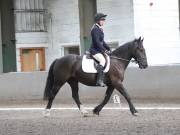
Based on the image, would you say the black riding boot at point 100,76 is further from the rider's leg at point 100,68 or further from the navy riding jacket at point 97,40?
the navy riding jacket at point 97,40

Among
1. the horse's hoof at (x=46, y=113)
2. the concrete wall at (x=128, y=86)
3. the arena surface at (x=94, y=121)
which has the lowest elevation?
the arena surface at (x=94, y=121)

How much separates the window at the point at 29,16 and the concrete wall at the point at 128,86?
5684mm

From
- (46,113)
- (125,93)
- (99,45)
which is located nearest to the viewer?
(125,93)

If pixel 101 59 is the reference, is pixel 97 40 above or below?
above

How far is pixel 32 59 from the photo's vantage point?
30.2 meters

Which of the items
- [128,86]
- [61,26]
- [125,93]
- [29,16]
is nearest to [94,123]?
[125,93]

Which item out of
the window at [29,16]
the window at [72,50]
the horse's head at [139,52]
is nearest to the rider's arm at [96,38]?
the horse's head at [139,52]

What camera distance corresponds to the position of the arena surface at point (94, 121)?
44.8ft

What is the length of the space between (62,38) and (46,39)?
959mm

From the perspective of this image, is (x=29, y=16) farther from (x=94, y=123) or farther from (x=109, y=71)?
(x=94, y=123)

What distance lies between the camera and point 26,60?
30188 mm

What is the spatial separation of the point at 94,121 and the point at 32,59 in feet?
48.1

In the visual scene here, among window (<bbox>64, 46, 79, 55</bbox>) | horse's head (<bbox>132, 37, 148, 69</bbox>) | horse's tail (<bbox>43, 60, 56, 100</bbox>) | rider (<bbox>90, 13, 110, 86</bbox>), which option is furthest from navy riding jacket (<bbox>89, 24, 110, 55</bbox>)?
window (<bbox>64, 46, 79, 55</bbox>)

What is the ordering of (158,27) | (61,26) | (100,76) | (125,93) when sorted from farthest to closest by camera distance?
(61,26) < (158,27) < (100,76) < (125,93)
